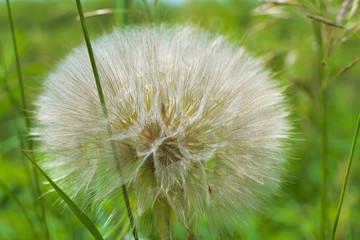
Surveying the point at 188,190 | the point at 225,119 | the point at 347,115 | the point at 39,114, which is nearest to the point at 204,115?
the point at 225,119

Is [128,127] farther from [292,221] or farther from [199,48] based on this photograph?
[292,221]

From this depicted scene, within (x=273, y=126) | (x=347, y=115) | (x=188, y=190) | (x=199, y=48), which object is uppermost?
(x=199, y=48)

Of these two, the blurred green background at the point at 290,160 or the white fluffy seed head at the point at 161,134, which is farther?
the blurred green background at the point at 290,160

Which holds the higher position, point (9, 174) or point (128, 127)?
point (128, 127)

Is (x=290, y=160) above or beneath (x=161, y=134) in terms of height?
beneath

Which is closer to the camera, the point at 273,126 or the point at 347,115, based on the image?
the point at 273,126

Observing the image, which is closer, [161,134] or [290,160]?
[161,134]

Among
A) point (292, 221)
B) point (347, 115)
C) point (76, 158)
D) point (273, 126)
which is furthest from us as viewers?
point (347, 115)

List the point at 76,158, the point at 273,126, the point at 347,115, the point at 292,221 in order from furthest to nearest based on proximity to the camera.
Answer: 1. the point at 347,115
2. the point at 292,221
3. the point at 273,126
4. the point at 76,158
